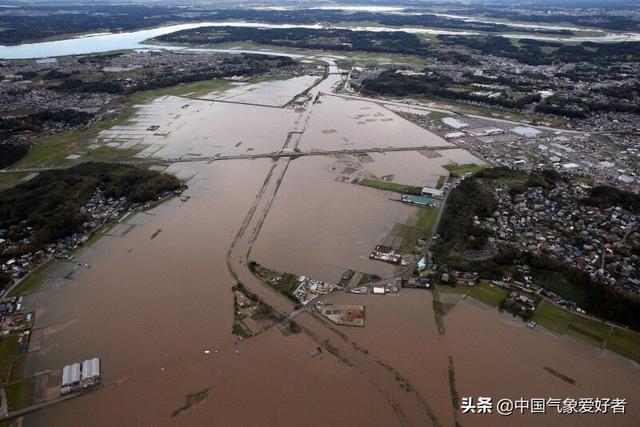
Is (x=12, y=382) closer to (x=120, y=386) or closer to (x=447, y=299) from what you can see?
(x=120, y=386)

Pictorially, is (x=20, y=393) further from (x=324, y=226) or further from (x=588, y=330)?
(x=588, y=330)

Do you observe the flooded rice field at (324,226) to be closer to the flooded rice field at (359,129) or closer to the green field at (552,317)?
the green field at (552,317)

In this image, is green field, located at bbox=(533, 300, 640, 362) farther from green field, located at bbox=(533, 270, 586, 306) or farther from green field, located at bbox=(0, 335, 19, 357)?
green field, located at bbox=(0, 335, 19, 357)

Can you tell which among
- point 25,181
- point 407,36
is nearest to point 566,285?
point 25,181

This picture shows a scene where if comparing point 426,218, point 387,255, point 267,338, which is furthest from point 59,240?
point 426,218

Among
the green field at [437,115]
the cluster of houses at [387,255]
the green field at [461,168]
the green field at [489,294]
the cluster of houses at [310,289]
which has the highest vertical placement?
the green field at [437,115]

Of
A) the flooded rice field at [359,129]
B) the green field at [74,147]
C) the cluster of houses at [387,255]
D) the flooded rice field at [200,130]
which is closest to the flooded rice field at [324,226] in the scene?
the cluster of houses at [387,255]

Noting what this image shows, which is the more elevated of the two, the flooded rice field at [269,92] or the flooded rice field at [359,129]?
the flooded rice field at [269,92]
